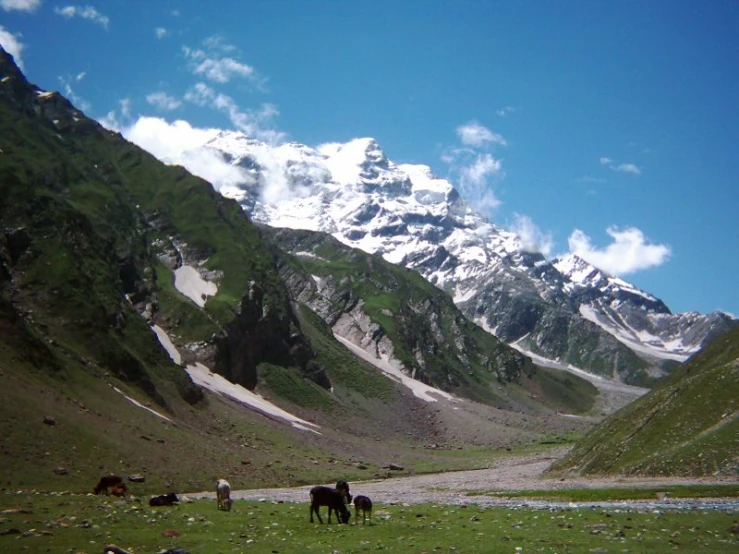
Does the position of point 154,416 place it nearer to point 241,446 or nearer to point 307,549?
point 241,446

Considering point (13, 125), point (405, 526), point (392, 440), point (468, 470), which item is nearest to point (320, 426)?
point (392, 440)

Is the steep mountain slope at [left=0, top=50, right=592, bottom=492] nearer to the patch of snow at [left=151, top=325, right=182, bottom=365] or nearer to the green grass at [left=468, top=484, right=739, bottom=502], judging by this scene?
the patch of snow at [left=151, top=325, right=182, bottom=365]

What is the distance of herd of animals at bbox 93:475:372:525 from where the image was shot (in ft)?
120

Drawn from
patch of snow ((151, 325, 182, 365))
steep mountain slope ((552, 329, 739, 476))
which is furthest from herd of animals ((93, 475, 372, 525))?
patch of snow ((151, 325, 182, 365))

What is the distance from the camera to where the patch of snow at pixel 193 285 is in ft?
579

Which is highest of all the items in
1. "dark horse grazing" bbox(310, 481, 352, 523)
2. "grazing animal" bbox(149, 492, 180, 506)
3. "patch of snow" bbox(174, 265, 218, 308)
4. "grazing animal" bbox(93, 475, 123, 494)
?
"patch of snow" bbox(174, 265, 218, 308)

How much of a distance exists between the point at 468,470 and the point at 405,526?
8773cm

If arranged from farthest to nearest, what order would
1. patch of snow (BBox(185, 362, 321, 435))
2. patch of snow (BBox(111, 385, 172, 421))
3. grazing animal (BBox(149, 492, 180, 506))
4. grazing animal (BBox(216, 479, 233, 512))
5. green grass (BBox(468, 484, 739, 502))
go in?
1. patch of snow (BBox(185, 362, 321, 435))
2. patch of snow (BBox(111, 385, 172, 421))
3. green grass (BBox(468, 484, 739, 502))
4. grazing animal (BBox(149, 492, 180, 506))
5. grazing animal (BBox(216, 479, 233, 512))

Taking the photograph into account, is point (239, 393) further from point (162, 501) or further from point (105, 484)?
point (162, 501)

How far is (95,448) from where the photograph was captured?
6250 cm

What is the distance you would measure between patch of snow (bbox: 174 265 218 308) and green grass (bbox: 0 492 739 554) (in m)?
136

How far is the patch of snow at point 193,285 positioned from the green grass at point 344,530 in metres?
136

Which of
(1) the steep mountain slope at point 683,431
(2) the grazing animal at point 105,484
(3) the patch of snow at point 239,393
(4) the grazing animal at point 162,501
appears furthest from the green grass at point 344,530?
(3) the patch of snow at point 239,393

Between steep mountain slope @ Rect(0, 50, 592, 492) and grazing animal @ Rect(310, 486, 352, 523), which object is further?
steep mountain slope @ Rect(0, 50, 592, 492)
